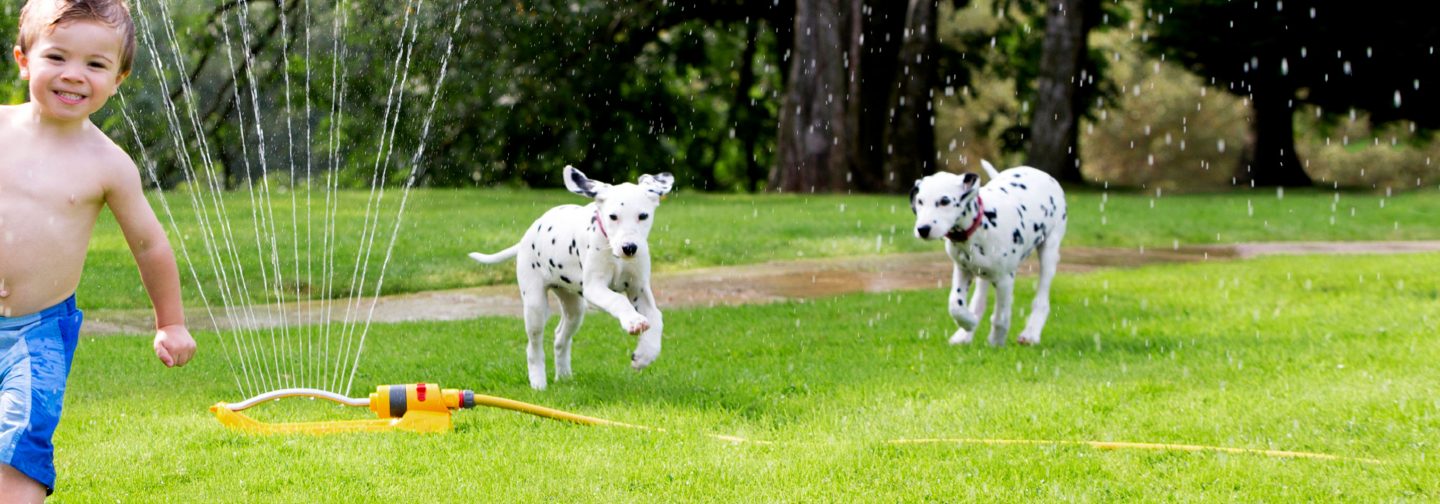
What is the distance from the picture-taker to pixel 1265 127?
29781 mm

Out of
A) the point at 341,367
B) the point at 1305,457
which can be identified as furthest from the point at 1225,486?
the point at 341,367

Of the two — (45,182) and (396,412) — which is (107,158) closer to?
(45,182)

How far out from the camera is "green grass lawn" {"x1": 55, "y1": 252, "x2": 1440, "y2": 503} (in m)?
4.79

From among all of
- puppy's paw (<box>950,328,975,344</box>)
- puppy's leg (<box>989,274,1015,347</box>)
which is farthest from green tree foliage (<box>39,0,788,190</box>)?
puppy's leg (<box>989,274,1015,347</box>)

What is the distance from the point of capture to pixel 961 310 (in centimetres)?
791

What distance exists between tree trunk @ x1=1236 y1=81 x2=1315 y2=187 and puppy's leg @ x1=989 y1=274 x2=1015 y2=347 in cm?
2262

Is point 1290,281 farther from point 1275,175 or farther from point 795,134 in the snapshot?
point 1275,175

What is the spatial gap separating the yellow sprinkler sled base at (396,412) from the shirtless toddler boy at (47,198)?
195cm

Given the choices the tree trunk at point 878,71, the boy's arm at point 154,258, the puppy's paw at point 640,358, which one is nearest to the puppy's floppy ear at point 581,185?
the puppy's paw at point 640,358

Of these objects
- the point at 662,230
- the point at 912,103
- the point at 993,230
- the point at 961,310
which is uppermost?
the point at 993,230

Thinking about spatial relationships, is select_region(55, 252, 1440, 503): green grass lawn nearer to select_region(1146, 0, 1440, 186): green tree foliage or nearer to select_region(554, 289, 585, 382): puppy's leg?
select_region(554, 289, 585, 382): puppy's leg

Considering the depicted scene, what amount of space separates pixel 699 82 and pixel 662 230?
1832 centimetres

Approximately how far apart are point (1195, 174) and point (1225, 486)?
139 ft

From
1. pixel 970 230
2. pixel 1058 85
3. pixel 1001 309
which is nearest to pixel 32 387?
pixel 970 230
